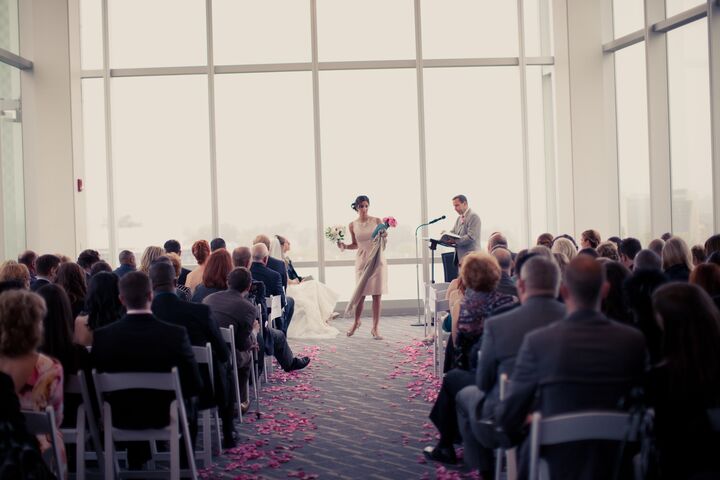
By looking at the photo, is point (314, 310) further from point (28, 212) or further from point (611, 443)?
point (611, 443)

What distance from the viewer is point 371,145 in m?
13.4

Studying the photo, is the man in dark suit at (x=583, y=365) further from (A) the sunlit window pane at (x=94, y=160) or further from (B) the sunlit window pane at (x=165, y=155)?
(A) the sunlit window pane at (x=94, y=160)

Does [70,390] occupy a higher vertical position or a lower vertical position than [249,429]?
higher

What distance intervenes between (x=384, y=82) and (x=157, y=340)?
31.7 ft

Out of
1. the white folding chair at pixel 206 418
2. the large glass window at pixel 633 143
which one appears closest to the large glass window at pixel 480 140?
the large glass window at pixel 633 143

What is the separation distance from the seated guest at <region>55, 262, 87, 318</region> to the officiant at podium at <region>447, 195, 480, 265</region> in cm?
598

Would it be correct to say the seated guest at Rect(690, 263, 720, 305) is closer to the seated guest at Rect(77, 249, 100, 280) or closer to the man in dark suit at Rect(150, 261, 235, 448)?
the man in dark suit at Rect(150, 261, 235, 448)

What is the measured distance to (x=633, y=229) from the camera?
11.9 meters

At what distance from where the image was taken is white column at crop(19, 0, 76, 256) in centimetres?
1163

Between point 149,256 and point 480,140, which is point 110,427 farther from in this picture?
point 480,140

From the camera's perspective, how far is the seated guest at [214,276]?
652cm

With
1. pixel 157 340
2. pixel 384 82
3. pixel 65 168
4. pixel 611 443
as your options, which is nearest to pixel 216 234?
pixel 65 168

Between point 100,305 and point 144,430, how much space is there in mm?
976

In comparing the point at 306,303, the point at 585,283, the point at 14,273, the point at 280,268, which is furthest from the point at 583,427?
the point at 306,303
